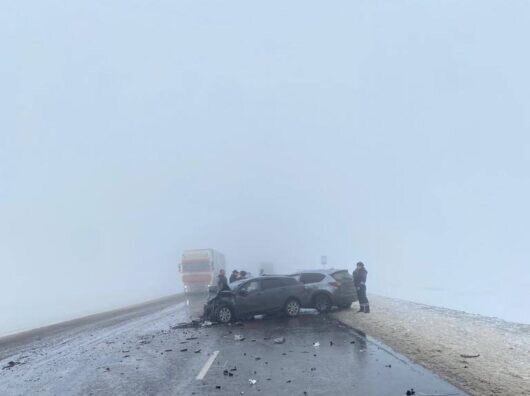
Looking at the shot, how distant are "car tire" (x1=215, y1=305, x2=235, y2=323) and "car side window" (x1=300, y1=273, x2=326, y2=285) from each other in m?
3.52

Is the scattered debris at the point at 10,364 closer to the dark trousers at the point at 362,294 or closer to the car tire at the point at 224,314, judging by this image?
the car tire at the point at 224,314

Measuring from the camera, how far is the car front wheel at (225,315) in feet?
65.3

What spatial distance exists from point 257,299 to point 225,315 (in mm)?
1348

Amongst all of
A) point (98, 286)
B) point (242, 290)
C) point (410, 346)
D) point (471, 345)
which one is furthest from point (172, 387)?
point (98, 286)

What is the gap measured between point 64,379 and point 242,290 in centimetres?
1026

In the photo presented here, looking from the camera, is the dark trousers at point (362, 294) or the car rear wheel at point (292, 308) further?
the car rear wheel at point (292, 308)

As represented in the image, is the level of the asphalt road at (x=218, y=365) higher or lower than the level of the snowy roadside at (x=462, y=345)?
higher

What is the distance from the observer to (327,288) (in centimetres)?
2161

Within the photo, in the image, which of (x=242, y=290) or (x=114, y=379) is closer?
(x=114, y=379)

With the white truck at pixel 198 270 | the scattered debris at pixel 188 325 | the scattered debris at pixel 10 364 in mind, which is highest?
the white truck at pixel 198 270

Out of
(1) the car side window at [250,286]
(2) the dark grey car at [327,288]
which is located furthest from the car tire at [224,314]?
(2) the dark grey car at [327,288]

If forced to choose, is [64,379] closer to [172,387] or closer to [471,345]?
[172,387]

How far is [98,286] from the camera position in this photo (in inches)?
4545

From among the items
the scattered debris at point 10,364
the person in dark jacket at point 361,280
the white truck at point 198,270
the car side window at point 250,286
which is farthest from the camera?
the white truck at point 198,270
